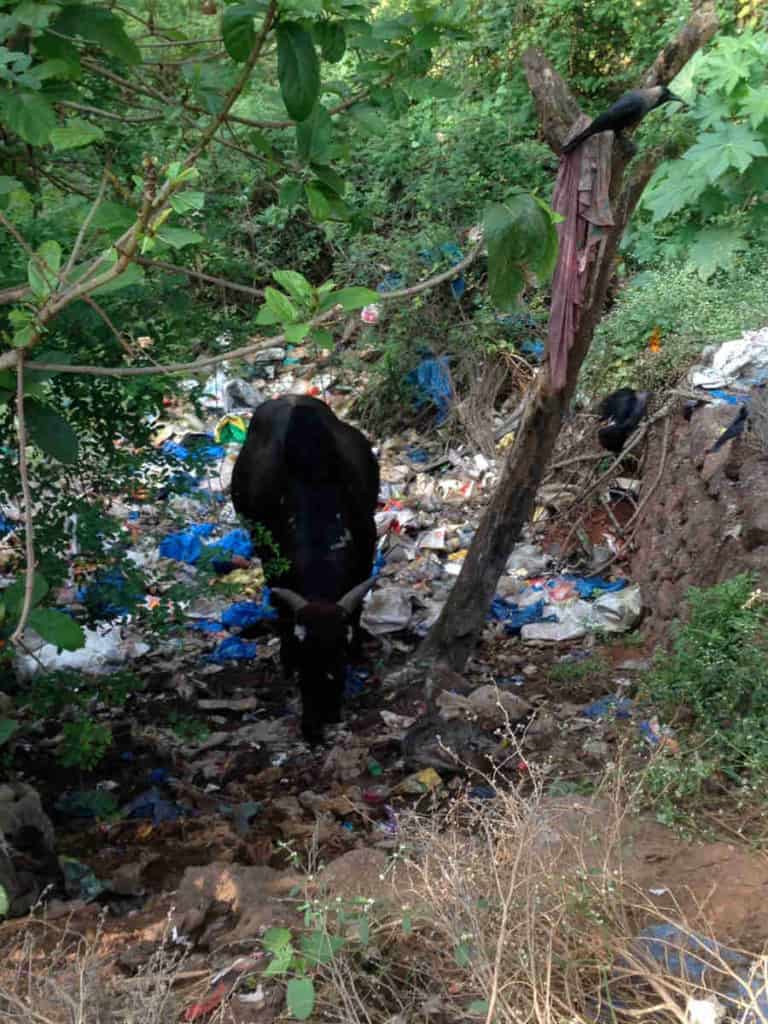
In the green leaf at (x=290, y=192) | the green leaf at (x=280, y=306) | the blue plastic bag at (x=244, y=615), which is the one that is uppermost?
the green leaf at (x=290, y=192)

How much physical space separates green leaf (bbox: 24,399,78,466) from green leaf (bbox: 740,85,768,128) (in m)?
6.57

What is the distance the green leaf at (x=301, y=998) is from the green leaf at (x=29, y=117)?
200 centimetres

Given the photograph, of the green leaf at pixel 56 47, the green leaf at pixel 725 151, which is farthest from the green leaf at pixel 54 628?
the green leaf at pixel 725 151

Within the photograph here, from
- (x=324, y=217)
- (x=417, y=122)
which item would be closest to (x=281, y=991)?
(x=324, y=217)

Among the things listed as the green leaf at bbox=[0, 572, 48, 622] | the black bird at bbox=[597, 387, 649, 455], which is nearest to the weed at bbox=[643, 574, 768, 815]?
the green leaf at bbox=[0, 572, 48, 622]

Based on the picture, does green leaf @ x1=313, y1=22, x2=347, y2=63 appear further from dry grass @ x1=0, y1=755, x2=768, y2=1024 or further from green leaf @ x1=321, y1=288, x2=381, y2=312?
dry grass @ x1=0, y1=755, x2=768, y2=1024

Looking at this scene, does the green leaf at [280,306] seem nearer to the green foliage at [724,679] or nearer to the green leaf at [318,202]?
the green leaf at [318,202]

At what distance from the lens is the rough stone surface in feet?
16.9

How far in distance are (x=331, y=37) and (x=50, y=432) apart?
1209 mm

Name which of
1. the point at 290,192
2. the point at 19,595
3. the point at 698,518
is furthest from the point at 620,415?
the point at 19,595

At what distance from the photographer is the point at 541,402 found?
206 inches

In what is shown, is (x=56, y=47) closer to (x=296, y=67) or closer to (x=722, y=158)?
(x=296, y=67)

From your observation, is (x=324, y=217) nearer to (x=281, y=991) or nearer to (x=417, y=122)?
(x=281, y=991)

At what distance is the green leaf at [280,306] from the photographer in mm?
2145
